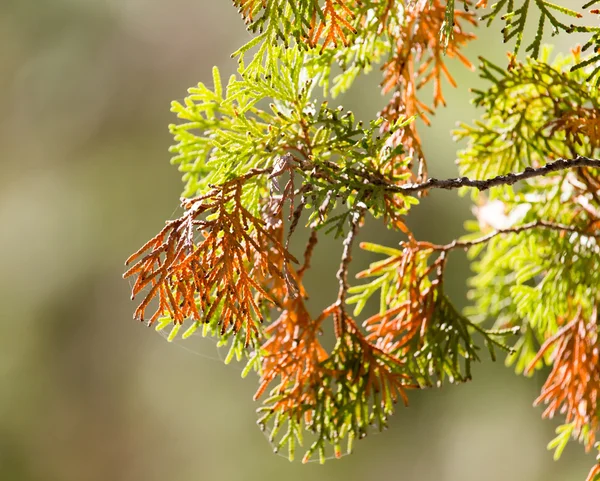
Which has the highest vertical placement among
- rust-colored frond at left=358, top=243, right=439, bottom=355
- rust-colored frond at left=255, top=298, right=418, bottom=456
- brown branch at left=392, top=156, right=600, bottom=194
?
brown branch at left=392, top=156, right=600, bottom=194

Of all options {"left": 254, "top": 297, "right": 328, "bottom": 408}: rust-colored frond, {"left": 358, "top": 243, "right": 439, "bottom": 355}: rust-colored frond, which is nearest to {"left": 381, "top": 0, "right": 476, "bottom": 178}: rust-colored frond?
{"left": 358, "top": 243, "right": 439, "bottom": 355}: rust-colored frond

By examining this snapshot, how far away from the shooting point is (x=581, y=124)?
2.27ft

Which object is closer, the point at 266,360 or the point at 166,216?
the point at 266,360

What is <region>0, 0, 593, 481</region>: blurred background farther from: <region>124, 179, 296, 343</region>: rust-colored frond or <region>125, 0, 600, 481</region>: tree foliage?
<region>124, 179, 296, 343</region>: rust-colored frond

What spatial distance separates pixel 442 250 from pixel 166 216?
8.37ft

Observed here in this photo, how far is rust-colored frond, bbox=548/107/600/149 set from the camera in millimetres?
664

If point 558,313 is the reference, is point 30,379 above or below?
below

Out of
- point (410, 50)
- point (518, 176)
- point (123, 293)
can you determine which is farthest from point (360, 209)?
point (123, 293)

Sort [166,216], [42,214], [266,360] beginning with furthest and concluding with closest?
1. [42,214]
2. [166,216]
3. [266,360]

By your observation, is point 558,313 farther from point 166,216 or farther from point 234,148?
point 166,216

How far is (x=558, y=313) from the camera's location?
800mm

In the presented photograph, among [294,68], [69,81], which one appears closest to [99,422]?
[69,81]

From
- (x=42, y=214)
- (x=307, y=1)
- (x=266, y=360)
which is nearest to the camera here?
(x=307, y=1)

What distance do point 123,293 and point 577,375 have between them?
269 centimetres
